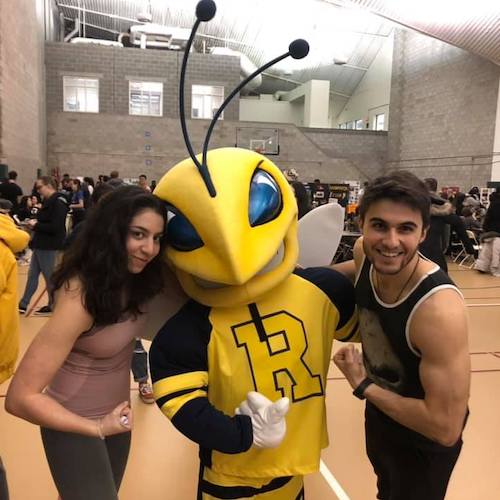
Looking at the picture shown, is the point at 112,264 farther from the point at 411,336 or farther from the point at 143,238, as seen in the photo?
the point at 411,336

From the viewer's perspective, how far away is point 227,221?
3.69 ft

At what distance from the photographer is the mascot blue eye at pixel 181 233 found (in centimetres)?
121

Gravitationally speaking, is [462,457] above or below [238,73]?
below

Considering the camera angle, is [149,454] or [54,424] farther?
[149,454]

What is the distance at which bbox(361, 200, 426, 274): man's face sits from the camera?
49.3 inches

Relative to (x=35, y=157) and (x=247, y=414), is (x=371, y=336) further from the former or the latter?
(x=35, y=157)

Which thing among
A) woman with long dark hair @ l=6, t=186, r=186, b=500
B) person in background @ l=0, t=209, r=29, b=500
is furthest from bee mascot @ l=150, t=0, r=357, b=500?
person in background @ l=0, t=209, r=29, b=500

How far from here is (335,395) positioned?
355cm

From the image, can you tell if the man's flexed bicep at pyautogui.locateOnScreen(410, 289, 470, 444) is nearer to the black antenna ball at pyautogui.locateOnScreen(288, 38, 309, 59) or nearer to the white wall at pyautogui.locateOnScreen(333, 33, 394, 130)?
the black antenna ball at pyautogui.locateOnScreen(288, 38, 309, 59)

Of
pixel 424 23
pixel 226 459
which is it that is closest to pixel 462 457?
pixel 226 459

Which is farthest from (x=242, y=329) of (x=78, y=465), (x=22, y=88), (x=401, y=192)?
(x=22, y=88)

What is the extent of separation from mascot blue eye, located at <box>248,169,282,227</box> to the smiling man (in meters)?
0.27

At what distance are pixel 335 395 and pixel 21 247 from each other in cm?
247

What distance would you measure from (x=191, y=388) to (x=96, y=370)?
395 mm
